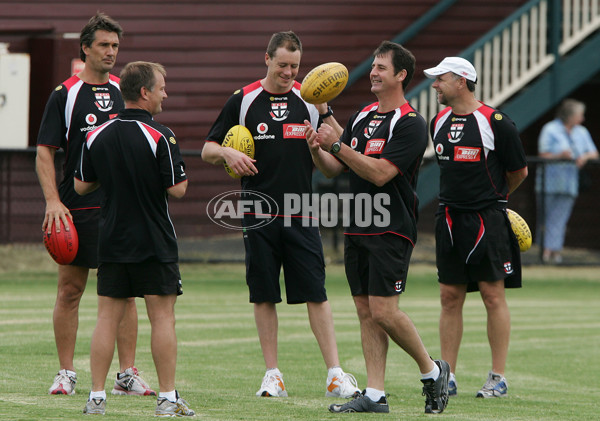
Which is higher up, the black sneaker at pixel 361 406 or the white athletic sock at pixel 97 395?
the white athletic sock at pixel 97 395

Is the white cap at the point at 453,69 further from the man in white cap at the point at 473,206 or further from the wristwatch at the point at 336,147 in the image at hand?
the wristwatch at the point at 336,147

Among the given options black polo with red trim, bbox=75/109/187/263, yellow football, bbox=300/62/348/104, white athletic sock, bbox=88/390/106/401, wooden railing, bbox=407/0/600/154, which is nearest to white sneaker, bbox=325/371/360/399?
black polo with red trim, bbox=75/109/187/263

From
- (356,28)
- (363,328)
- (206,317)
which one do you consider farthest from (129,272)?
(356,28)

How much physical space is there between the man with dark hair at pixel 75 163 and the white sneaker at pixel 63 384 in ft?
0.20

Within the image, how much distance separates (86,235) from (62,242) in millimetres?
254

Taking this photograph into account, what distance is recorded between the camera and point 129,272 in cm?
643

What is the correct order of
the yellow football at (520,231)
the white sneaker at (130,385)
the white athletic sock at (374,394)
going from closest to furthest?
the white athletic sock at (374,394)
the white sneaker at (130,385)
the yellow football at (520,231)

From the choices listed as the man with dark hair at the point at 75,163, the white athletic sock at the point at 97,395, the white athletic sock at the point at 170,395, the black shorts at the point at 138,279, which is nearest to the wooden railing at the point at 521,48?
the man with dark hair at the point at 75,163

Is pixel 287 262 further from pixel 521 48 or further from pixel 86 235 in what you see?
pixel 521 48

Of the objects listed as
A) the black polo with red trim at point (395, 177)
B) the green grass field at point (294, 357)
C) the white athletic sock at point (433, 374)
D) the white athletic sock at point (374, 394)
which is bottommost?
the green grass field at point (294, 357)

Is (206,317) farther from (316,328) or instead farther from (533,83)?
(533,83)

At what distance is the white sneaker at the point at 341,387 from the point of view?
7344 millimetres

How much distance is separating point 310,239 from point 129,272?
1.70 metres

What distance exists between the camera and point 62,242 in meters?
7.17
